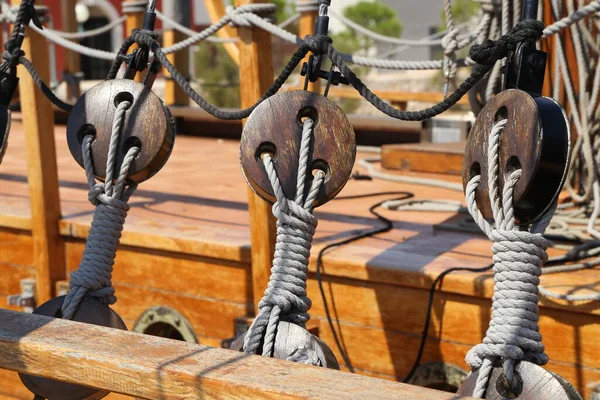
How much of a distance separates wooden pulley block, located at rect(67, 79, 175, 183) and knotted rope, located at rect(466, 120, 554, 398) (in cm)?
66

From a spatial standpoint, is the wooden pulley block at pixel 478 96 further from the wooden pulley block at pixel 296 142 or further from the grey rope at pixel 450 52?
the wooden pulley block at pixel 296 142

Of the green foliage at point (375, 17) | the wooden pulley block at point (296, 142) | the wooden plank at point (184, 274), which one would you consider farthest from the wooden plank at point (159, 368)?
the green foliage at point (375, 17)

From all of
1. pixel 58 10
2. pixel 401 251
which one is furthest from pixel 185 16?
pixel 58 10

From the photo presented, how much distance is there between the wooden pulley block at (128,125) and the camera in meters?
1.80

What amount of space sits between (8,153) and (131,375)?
131 inches

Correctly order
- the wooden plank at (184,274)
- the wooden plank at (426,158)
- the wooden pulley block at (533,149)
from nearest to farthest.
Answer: the wooden pulley block at (533,149)
the wooden plank at (184,274)
the wooden plank at (426,158)

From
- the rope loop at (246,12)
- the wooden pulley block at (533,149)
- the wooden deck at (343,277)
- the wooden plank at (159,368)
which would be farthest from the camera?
the rope loop at (246,12)

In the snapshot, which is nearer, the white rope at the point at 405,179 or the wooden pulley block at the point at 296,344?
the wooden pulley block at the point at 296,344

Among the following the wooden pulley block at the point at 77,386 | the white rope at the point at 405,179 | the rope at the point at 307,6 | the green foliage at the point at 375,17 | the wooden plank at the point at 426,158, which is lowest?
the wooden pulley block at the point at 77,386

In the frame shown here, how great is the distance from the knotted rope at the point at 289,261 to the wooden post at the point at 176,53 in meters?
4.17

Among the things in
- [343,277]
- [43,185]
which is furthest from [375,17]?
[343,277]

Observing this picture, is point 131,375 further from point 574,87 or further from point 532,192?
point 574,87

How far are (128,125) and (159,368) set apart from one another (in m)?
0.57

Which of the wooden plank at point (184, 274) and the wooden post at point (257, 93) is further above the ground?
the wooden post at point (257, 93)
